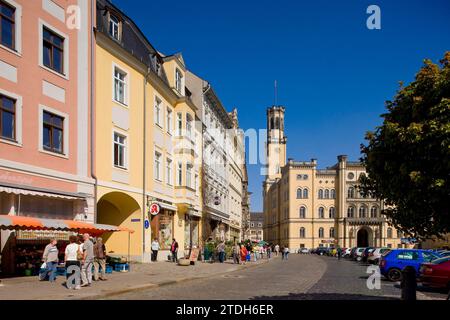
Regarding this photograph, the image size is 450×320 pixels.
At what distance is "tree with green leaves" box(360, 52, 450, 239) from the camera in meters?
9.79

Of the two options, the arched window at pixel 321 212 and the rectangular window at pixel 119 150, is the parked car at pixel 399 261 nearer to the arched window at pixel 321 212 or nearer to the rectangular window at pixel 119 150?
the rectangular window at pixel 119 150

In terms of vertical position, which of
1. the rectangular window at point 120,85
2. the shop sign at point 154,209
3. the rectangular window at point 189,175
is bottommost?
the shop sign at point 154,209

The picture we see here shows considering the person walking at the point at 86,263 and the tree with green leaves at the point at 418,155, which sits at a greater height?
the tree with green leaves at the point at 418,155

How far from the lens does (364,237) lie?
4407 inches

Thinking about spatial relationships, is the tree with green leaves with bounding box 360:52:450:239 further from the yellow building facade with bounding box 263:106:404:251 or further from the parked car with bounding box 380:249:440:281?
the yellow building facade with bounding box 263:106:404:251

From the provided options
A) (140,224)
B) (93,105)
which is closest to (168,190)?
(140,224)

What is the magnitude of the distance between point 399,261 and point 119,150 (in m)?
14.8

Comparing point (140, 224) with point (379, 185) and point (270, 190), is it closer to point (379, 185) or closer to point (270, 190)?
point (379, 185)

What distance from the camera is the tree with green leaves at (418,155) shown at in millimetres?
9789

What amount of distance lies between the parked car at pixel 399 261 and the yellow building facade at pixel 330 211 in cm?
8559

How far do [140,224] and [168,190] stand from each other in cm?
562

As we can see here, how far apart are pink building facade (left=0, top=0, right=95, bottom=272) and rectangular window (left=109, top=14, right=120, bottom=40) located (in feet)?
9.77

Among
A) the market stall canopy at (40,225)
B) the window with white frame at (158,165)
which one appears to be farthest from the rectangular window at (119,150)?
the market stall canopy at (40,225)

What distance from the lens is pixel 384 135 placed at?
37.3 ft
